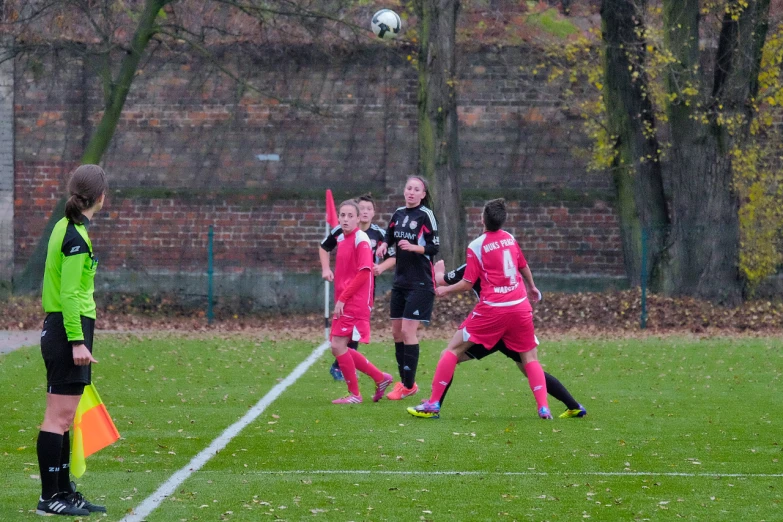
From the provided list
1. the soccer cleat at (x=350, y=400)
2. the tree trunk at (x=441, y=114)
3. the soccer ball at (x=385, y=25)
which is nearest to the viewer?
the soccer cleat at (x=350, y=400)

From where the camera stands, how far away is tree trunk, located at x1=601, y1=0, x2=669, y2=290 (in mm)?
20141

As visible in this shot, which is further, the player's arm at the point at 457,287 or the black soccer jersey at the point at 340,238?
the black soccer jersey at the point at 340,238

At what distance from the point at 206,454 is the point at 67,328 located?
85.3 inches

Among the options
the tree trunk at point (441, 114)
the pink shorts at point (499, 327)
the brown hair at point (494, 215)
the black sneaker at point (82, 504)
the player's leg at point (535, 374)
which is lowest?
the black sneaker at point (82, 504)

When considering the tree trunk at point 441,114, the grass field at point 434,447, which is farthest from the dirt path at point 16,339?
the tree trunk at point 441,114

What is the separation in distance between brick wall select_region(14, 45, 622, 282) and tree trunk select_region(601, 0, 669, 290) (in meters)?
1.63

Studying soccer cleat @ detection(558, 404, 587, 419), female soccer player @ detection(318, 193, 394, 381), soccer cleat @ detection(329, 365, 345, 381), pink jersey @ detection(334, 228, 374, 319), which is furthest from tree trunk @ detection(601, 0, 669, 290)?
soccer cleat @ detection(558, 404, 587, 419)

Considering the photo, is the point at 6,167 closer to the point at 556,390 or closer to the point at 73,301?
the point at 556,390

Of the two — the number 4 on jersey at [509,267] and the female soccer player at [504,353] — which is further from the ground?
the number 4 on jersey at [509,267]

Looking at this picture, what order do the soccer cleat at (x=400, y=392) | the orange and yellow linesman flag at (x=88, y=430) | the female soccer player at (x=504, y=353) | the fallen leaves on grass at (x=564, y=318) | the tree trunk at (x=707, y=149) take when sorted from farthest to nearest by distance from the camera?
A: 1. the tree trunk at (x=707, y=149)
2. the fallen leaves on grass at (x=564, y=318)
3. the soccer cleat at (x=400, y=392)
4. the female soccer player at (x=504, y=353)
5. the orange and yellow linesman flag at (x=88, y=430)

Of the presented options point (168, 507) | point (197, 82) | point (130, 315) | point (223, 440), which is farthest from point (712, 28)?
point (168, 507)

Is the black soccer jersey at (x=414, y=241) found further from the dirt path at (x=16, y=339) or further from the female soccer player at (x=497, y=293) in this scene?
the dirt path at (x=16, y=339)

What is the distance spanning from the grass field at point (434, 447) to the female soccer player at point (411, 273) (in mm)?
397

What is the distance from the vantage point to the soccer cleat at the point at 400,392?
33.9 ft
